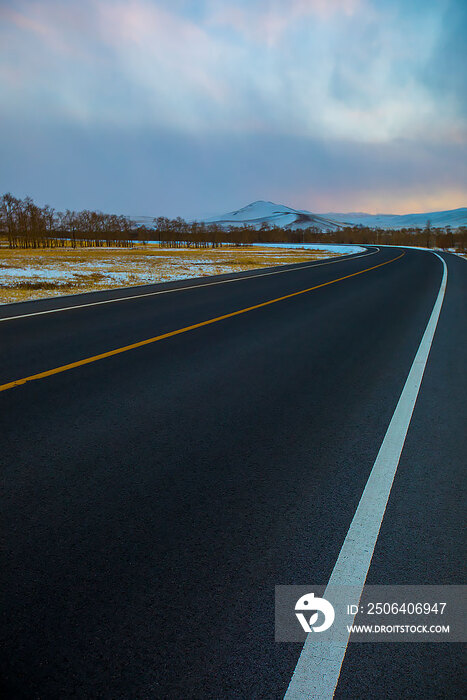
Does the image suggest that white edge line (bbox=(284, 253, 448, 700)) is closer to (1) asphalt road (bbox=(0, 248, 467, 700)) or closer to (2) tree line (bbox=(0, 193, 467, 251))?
(1) asphalt road (bbox=(0, 248, 467, 700))

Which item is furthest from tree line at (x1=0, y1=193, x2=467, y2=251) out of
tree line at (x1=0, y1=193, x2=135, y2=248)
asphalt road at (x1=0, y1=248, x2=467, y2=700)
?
asphalt road at (x1=0, y1=248, x2=467, y2=700)

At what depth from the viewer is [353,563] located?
248cm

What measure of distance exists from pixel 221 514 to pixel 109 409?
7.20 feet

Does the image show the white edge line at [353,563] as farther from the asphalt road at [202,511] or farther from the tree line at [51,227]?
the tree line at [51,227]

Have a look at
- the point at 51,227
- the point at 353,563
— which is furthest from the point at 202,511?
the point at 51,227

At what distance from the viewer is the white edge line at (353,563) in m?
1.81

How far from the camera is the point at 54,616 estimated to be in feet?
6.89

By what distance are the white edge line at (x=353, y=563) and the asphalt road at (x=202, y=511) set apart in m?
0.05

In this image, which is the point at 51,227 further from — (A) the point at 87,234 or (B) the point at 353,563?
(B) the point at 353,563

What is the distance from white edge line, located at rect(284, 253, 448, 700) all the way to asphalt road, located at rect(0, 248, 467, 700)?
54 millimetres

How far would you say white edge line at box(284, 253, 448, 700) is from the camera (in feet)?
5.95

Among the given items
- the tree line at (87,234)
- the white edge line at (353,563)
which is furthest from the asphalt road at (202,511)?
the tree line at (87,234)

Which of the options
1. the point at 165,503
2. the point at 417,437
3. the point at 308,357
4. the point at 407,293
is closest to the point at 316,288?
the point at 407,293

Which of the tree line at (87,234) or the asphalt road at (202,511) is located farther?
the tree line at (87,234)
